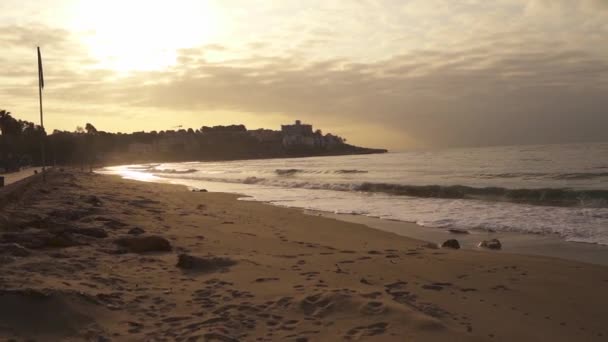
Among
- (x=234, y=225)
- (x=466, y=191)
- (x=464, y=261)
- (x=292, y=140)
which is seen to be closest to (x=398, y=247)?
(x=464, y=261)

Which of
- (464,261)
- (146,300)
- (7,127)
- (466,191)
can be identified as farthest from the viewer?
(7,127)

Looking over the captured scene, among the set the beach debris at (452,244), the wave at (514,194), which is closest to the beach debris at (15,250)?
the beach debris at (452,244)

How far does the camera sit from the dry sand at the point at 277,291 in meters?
4.11

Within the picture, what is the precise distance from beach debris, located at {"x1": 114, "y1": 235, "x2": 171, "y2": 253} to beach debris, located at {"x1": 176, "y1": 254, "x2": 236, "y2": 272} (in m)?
1.04

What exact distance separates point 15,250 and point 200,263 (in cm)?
220

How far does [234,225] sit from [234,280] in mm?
5555

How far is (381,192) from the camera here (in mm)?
21984

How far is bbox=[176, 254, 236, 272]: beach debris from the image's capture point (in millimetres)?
6250

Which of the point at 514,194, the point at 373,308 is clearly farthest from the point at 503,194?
the point at 373,308

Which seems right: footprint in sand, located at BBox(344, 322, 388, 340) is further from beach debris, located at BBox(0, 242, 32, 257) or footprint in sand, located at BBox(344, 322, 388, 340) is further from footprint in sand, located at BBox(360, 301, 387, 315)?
beach debris, located at BBox(0, 242, 32, 257)

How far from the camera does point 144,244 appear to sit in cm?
730

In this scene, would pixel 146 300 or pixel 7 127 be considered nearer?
pixel 146 300

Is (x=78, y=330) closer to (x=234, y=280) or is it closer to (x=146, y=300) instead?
(x=146, y=300)

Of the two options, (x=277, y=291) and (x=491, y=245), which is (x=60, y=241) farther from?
(x=491, y=245)
